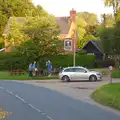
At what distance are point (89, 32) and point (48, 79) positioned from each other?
5577 cm

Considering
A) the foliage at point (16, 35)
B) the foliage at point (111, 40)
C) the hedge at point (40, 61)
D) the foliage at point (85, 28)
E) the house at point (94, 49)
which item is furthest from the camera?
the foliage at point (85, 28)

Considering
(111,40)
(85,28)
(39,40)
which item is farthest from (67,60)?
(85,28)

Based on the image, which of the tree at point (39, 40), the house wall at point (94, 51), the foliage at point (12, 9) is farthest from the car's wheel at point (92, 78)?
the foliage at point (12, 9)

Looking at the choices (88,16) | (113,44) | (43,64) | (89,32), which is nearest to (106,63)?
(43,64)

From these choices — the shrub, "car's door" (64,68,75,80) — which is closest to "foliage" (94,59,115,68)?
the shrub

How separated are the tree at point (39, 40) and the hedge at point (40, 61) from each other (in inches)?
50.2

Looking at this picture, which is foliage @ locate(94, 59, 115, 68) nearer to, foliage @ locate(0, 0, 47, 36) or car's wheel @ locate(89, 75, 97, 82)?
foliage @ locate(0, 0, 47, 36)

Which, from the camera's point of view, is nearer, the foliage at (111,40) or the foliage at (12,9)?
the foliage at (111,40)

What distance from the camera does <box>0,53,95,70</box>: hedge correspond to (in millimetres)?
55938

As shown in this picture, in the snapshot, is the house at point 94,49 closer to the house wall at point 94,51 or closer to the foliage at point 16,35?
the house wall at point 94,51

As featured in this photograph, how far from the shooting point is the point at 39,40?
5431 cm

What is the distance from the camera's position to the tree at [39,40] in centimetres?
5378

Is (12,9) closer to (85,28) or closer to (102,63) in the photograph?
(85,28)

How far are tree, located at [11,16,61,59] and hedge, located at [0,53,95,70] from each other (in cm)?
127
